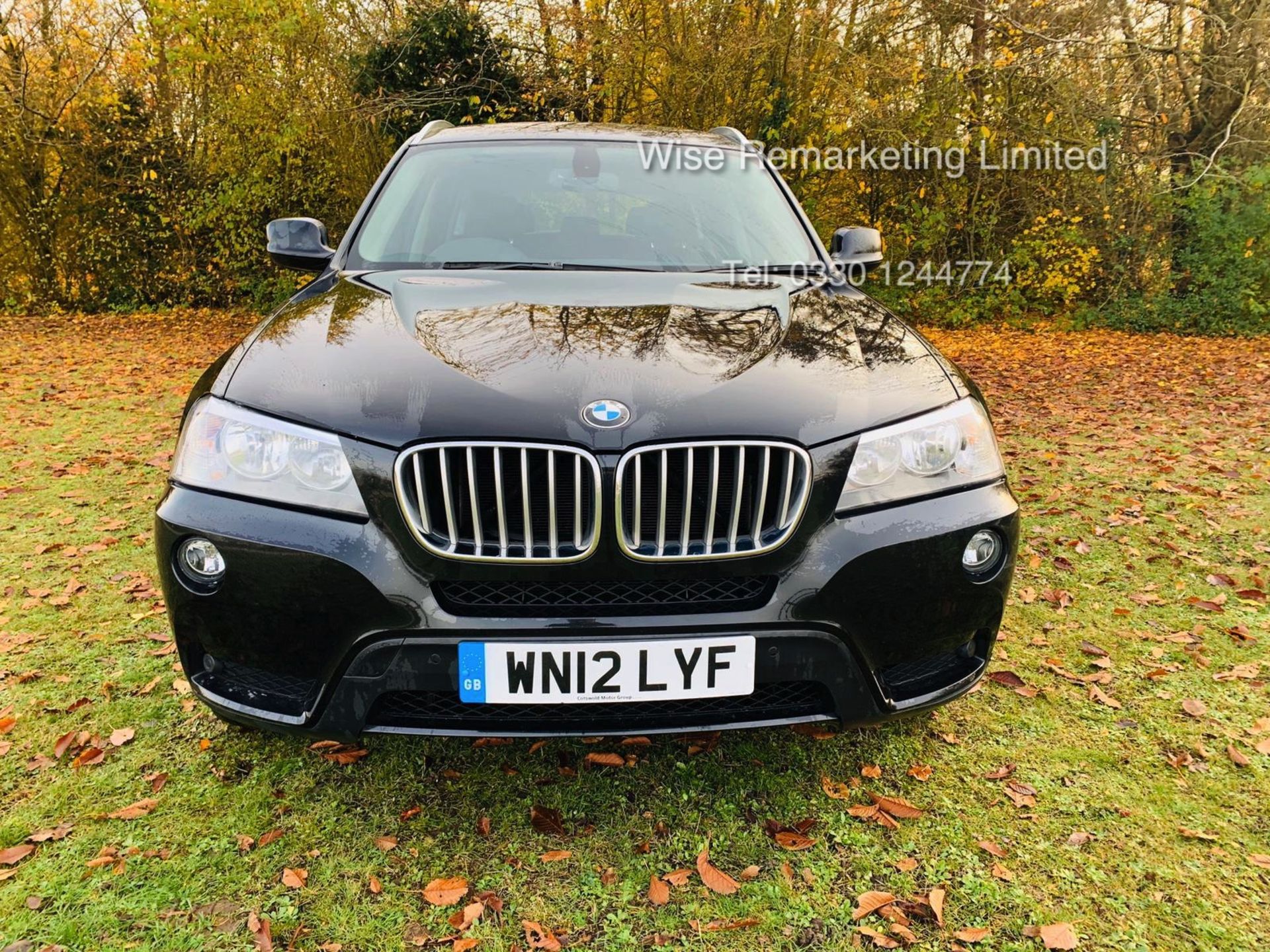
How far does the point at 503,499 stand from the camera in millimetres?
1782

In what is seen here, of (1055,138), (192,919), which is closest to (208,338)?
(192,919)

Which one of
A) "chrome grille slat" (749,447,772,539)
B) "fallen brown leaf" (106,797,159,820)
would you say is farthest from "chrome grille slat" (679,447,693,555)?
"fallen brown leaf" (106,797,159,820)

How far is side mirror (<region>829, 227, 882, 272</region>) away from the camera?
328 centimetres

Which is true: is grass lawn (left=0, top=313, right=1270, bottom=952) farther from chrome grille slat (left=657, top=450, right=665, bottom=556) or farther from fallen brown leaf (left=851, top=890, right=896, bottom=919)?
chrome grille slat (left=657, top=450, right=665, bottom=556)

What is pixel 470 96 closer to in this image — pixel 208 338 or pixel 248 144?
pixel 248 144

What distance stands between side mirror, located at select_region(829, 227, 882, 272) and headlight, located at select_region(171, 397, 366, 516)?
2.09 m

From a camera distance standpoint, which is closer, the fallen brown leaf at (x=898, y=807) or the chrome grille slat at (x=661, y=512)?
the chrome grille slat at (x=661, y=512)

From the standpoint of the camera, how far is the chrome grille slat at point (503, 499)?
1.78 meters

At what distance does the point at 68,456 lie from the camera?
546 cm

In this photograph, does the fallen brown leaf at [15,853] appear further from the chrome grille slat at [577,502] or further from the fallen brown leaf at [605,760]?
the chrome grille slat at [577,502]

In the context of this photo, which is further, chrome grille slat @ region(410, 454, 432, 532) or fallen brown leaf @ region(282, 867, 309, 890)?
fallen brown leaf @ region(282, 867, 309, 890)

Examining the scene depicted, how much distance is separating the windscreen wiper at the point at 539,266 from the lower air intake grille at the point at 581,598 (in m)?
1.26

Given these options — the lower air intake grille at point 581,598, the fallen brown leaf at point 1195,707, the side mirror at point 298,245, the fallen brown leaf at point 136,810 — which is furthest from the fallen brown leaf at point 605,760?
the side mirror at point 298,245

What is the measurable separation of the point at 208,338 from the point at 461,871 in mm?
9920
